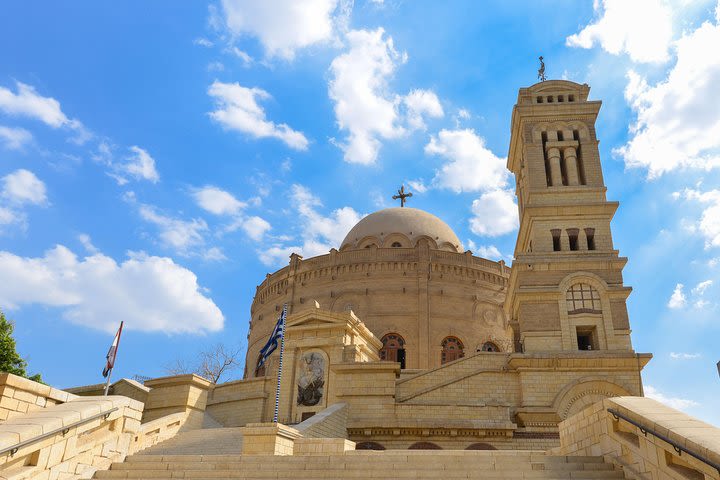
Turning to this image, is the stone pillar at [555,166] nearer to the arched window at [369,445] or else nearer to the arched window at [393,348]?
the arched window at [393,348]

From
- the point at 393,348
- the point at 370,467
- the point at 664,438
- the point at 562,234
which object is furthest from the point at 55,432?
the point at 393,348

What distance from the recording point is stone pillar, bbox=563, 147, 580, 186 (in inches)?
1083

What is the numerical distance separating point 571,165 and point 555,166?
716 millimetres

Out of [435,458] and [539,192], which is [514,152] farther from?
[435,458]

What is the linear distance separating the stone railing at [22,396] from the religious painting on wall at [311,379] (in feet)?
47.2

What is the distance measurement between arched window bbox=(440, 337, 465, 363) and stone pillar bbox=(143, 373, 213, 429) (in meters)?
14.4

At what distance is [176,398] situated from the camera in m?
24.1

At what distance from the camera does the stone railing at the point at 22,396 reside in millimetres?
9195

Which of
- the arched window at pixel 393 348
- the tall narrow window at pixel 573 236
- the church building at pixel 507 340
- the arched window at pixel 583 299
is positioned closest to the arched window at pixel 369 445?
the church building at pixel 507 340

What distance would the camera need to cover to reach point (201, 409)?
24875mm

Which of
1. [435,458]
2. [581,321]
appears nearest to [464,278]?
[581,321]

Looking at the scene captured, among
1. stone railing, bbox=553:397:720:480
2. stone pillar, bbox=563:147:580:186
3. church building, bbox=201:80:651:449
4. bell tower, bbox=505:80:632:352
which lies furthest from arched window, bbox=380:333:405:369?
stone railing, bbox=553:397:720:480

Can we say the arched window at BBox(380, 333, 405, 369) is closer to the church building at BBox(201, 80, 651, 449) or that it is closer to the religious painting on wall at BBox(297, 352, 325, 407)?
the church building at BBox(201, 80, 651, 449)

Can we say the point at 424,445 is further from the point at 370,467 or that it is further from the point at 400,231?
the point at 400,231
